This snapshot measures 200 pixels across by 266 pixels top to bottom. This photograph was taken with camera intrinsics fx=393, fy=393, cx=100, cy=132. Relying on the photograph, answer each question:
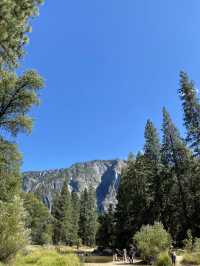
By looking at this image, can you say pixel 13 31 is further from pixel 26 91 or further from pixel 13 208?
pixel 26 91

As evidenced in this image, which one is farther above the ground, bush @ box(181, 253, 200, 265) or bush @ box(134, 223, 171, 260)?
bush @ box(134, 223, 171, 260)

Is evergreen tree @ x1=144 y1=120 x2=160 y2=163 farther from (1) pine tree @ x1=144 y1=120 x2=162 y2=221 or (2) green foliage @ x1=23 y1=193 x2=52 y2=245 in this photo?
(2) green foliage @ x1=23 y1=193 x2=52 y2=245

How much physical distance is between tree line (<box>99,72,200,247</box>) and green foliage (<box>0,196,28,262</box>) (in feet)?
93.1

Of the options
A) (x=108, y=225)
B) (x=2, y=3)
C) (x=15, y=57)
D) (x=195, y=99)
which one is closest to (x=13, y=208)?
(x=15, y=57)

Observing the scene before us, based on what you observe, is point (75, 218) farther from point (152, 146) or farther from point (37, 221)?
point (152, 146)

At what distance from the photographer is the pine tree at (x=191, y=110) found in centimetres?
4316

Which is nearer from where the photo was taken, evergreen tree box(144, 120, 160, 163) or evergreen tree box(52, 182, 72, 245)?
evergreen tree box(144, 120, 160, 163)

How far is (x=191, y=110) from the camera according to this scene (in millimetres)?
44125

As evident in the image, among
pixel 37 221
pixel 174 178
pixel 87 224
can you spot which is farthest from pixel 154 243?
pixel 87 224

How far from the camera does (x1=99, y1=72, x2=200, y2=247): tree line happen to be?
44.7 m

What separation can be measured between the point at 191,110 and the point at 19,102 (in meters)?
22.8

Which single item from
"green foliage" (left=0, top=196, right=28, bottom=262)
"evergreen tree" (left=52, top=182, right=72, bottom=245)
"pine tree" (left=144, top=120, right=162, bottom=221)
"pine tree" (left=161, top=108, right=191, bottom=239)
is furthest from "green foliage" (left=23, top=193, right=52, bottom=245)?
"green foliage" (left=0, top=196, right=28, bottom=262)

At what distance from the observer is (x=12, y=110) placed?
91.7 feet

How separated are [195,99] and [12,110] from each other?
24.0m
